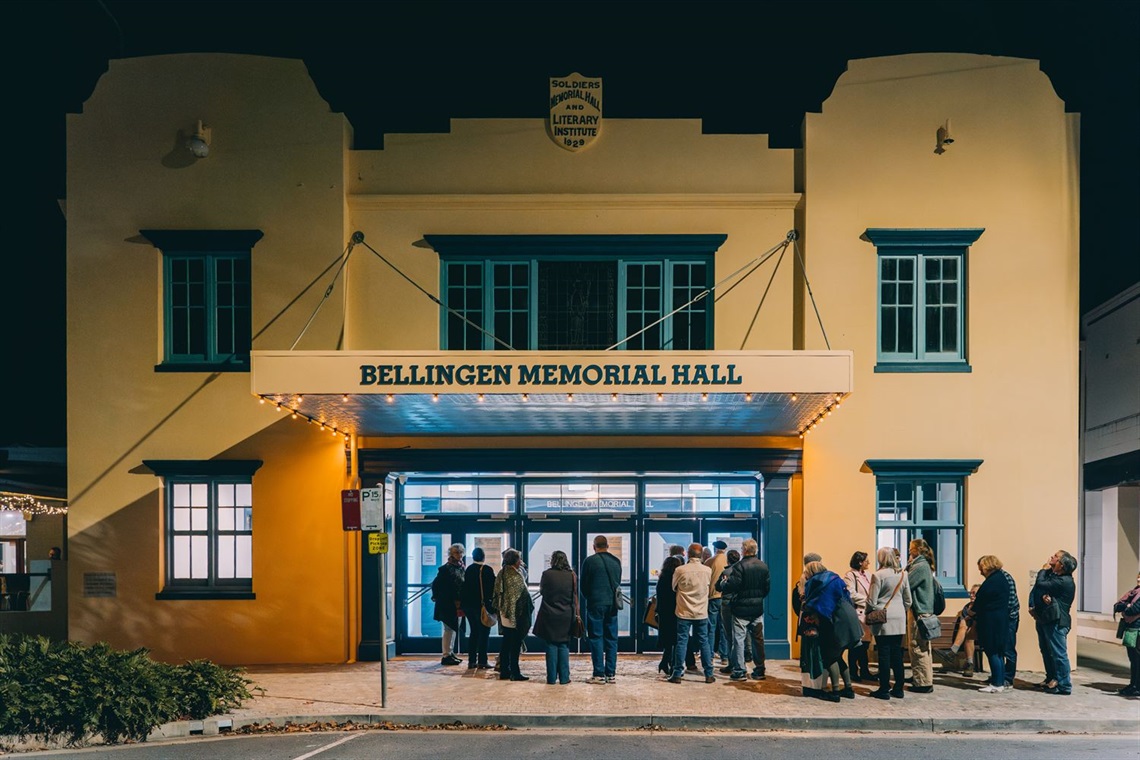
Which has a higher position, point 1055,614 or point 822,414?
point 822,414

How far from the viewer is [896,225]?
13.5 meters

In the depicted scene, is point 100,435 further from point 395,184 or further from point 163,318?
point 395,184

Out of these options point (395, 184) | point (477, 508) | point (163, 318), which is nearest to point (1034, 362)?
point (477, 508)

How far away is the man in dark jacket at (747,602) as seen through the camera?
38.3ft

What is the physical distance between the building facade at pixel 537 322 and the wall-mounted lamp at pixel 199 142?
91 mm

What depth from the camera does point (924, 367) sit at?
43.9ft

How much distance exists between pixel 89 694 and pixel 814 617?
8300 mm

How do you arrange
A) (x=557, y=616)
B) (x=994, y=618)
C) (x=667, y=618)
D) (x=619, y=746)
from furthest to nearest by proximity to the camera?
(x=667, y=618) → (x=557, y=616) → (x=994, y=618) → (x=619, y=746)

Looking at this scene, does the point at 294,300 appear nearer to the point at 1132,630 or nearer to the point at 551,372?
the point at 551,372

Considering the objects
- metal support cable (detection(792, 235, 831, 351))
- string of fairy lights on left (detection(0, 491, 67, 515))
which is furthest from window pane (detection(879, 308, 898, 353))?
string of fairy lights on left (detection(0, 491, 67, 515))

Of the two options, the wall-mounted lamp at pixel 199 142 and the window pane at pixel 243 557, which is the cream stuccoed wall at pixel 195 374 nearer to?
the wall-mounted lamp at pixel 199 142

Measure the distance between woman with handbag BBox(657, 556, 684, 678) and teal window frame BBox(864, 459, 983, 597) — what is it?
3.69m

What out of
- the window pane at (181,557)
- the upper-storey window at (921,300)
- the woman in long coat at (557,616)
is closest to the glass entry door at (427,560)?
the woman in long coat at (557,616)

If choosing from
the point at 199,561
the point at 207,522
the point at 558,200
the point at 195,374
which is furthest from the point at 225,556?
the point at 558,200
